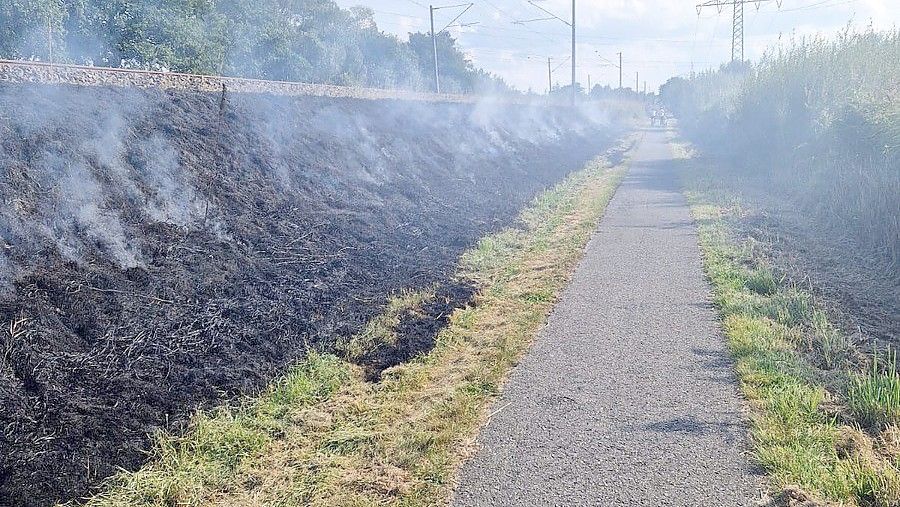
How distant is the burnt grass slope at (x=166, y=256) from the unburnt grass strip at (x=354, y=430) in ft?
0.83

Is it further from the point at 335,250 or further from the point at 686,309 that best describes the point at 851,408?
the point at 335,250

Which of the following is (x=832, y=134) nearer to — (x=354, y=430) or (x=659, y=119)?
(x=354, y=430)

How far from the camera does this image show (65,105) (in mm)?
8547

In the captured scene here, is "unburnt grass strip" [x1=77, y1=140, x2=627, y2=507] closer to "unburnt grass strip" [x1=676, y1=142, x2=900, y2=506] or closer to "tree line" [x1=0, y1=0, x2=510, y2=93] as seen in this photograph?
"unburnt grass strip" [x1=676, y1=142, x2=900, y2=506]

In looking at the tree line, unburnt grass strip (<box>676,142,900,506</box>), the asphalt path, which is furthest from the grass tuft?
the tree line

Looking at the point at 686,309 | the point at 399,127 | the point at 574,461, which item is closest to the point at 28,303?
the point at 574,461

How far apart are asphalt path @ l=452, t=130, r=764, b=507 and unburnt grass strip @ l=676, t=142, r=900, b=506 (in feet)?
0.55

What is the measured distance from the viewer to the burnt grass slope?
14.6ft

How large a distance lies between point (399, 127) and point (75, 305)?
45.5ft

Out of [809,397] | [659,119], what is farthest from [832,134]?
[659,119]

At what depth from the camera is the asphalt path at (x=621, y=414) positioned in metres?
3.65

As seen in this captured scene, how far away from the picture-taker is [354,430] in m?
4.51

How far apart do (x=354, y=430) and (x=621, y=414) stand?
1.92 m

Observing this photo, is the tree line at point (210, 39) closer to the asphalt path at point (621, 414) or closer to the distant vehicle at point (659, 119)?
the asphalt path at point (621, 414)
